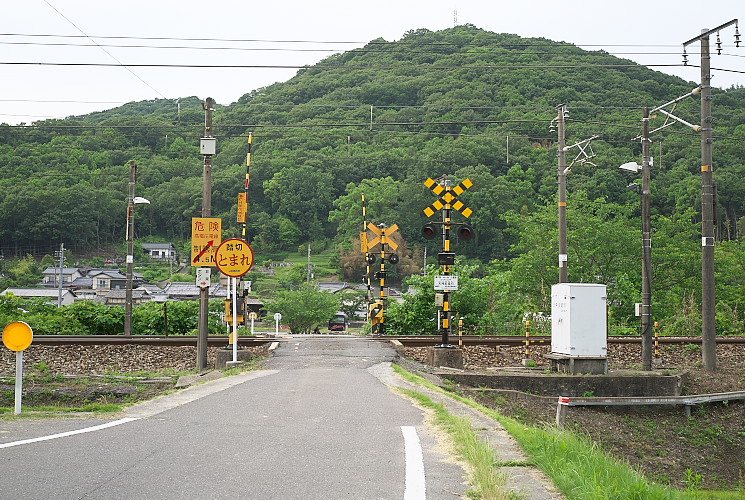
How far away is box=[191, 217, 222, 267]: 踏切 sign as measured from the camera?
16.5 metres

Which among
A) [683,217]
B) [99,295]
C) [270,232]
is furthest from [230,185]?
[683,217]

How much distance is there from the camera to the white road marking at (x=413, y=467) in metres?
4.68

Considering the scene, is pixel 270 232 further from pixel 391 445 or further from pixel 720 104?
pixel 391 445

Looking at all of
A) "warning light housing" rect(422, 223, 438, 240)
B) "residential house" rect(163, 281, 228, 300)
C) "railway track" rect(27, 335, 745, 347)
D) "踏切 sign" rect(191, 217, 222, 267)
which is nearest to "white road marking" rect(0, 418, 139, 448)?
"踏切 sign" rect(191, 217, 222, 267)

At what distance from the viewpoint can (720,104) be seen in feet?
151

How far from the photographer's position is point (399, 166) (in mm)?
57469

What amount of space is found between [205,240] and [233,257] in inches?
75.6

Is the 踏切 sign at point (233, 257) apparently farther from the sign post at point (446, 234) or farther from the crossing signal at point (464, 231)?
the crossing signal at point (464, 231)

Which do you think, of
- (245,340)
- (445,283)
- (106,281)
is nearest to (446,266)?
Result: (445,283)

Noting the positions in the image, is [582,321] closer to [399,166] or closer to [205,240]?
[205,240]

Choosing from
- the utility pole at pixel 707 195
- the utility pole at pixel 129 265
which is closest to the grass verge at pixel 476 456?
the utility pole at pixel 707 195

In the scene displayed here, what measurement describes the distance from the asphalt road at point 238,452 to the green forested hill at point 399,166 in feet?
89.2

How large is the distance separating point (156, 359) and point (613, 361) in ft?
38.6

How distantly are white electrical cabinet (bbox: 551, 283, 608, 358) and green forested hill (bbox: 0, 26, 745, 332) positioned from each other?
1797 centimetres
